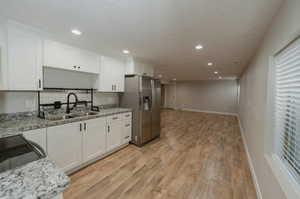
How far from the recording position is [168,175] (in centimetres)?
226

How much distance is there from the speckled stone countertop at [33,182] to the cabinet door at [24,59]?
1694 millimetres

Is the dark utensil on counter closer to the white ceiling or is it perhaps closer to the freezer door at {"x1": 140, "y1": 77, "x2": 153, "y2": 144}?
the white ceiling

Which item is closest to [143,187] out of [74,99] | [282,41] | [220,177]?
[220,177]

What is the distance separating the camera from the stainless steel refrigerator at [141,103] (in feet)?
11.1

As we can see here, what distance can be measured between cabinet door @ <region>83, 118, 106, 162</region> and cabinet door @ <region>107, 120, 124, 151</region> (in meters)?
0.14

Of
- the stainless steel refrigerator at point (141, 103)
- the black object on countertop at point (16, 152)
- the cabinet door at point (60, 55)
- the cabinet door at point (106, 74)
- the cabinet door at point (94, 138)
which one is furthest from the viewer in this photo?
the stainless steel refrigerator at point (141, 103)

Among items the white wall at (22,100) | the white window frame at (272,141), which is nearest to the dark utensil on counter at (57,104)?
the white wall at (22,100)

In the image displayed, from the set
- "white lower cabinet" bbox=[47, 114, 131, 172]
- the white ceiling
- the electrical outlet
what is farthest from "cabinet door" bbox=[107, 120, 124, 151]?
the white ceiling

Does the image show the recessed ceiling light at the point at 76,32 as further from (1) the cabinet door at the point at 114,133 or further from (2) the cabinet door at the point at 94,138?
(1) the cabinet door at the point at 114,133

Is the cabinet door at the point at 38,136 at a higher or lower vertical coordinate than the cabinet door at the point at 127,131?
higher

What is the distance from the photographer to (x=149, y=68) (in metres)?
4.24

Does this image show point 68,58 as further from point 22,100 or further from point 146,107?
point 146,107

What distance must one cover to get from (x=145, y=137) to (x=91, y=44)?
101 inches

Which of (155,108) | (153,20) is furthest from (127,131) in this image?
(153,20)
